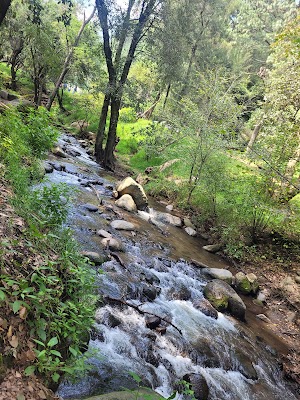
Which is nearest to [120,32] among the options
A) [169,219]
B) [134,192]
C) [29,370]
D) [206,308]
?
[134,192]

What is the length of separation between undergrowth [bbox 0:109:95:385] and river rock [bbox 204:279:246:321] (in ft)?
13.5

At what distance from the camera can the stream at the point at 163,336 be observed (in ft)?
13.6

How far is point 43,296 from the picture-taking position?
278cm

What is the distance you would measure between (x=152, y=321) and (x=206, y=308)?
1.94 metres

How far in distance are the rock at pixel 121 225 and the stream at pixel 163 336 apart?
7.2 inches

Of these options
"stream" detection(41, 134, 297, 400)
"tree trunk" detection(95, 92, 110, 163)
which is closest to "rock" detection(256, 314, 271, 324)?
"stream" detection(41, 134, 297, 400)

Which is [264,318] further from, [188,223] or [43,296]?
[43,296]

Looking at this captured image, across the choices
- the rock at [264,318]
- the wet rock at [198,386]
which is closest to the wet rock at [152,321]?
the wet rock at [198,386]

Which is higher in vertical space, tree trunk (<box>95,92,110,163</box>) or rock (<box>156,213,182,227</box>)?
tree trunk (<box>95,92,110,163</box>)

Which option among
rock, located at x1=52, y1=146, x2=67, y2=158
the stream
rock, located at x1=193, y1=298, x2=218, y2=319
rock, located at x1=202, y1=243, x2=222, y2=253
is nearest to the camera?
the stream

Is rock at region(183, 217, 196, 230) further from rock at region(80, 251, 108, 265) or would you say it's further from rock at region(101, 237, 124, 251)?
rock at region(80, 251, 108, 265)

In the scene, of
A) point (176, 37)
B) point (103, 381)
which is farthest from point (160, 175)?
point (103, 381)

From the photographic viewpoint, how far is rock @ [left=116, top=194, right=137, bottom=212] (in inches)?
438

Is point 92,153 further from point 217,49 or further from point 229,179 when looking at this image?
point 217,49
